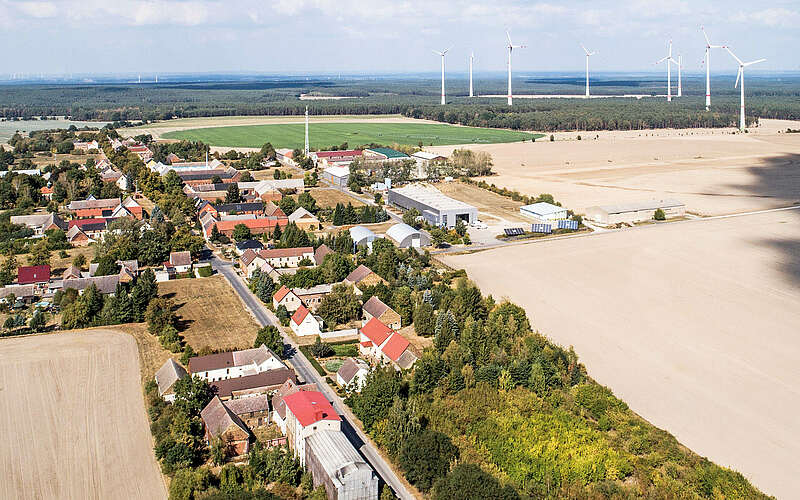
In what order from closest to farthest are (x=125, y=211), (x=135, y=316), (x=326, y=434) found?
(x=326, y=434)
(x=135, y=316)
(x=125, y=211)

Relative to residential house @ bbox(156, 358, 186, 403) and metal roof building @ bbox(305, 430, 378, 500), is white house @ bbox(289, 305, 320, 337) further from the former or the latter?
metal roof building @ bbox(305, 430, 378, 500)

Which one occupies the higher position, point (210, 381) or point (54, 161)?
point (54, 161)

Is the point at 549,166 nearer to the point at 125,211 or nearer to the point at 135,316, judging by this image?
the point at 125,211

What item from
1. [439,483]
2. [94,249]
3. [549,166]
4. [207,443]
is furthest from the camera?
[549,166]

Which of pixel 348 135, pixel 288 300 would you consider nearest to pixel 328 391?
pixel 288 300

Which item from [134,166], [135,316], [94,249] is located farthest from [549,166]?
[135,316]

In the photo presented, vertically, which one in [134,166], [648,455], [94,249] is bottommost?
[648,455]

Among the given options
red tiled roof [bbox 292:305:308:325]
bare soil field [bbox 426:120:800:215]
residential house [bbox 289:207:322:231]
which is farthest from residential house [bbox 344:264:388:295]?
bare soil field [bbox 426:120:800:215]

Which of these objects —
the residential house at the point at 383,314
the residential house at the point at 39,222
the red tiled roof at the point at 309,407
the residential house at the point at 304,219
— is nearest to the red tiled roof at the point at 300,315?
the residential house at the point at 383,314

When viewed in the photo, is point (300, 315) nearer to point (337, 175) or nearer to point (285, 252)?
point (285, 252)
